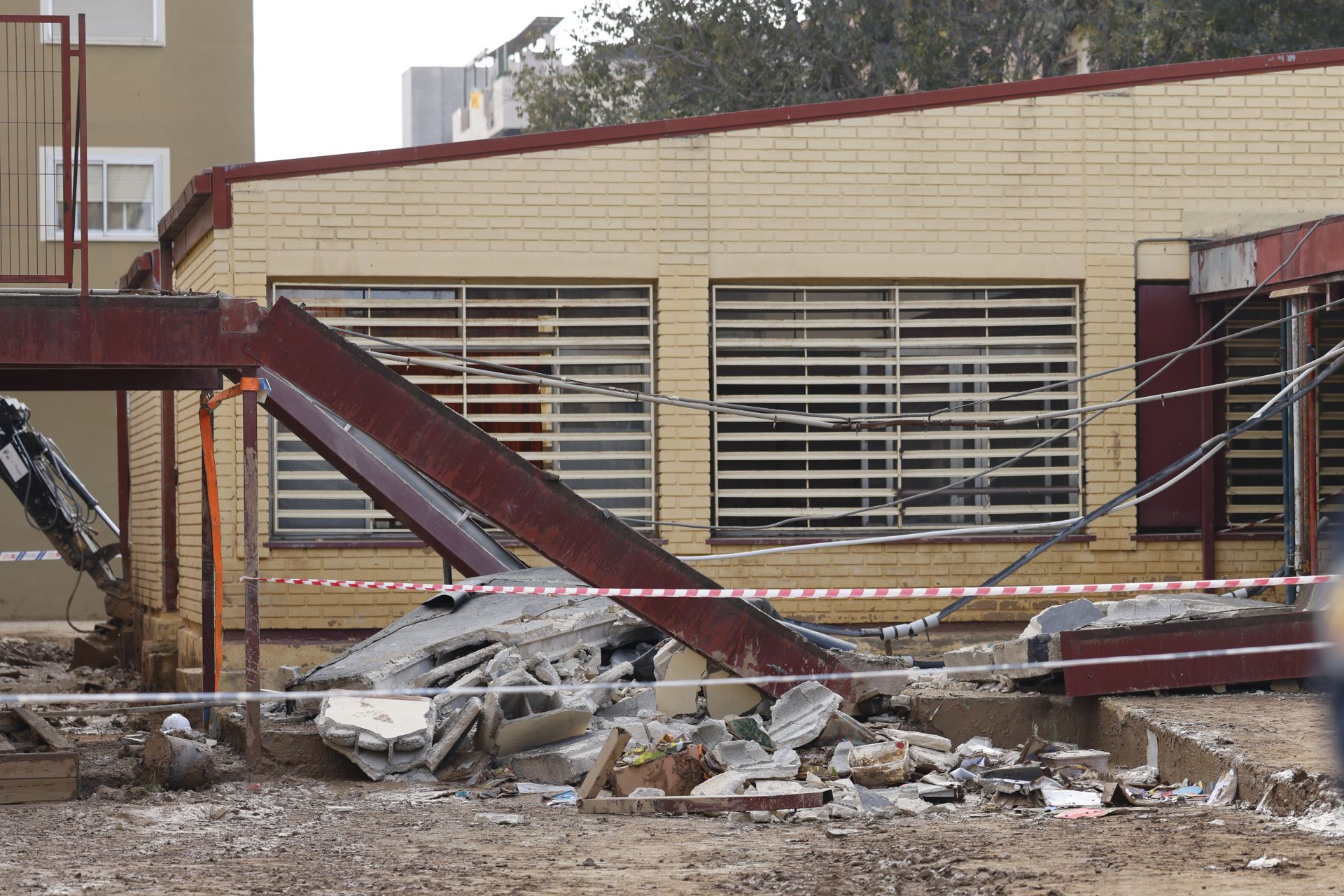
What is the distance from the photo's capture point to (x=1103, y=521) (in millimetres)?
13758

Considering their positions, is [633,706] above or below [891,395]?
below

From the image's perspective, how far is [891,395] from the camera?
13812 mm

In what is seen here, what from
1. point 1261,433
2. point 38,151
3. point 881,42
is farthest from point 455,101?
point 1261,433

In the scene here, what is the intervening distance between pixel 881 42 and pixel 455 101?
49100 millimetres

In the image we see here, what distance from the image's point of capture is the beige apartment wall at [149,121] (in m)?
24.0

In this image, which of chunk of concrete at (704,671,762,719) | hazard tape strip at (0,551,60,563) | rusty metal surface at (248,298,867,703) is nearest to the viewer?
rusty metal surface at (248,298,867,703)

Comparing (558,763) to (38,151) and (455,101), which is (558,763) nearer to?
(38,151)

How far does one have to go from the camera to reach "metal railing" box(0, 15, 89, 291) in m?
9.43

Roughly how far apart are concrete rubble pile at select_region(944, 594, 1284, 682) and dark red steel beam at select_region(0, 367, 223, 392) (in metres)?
5.60

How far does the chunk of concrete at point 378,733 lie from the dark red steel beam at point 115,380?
261 centimetres

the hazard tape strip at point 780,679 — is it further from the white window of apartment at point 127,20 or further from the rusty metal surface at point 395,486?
the white window of apartment at point 127,20

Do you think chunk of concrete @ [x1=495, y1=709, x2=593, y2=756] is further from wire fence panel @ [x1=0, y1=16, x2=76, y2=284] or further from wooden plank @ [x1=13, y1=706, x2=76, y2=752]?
wire fence panel @ [x1=0, y1=16, x2=76, y2=284]

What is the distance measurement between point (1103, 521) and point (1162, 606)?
3.03 metres

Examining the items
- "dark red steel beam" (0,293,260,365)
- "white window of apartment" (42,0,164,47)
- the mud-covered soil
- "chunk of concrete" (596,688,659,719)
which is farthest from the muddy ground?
"white window of apartment" (42,0,164,47)
